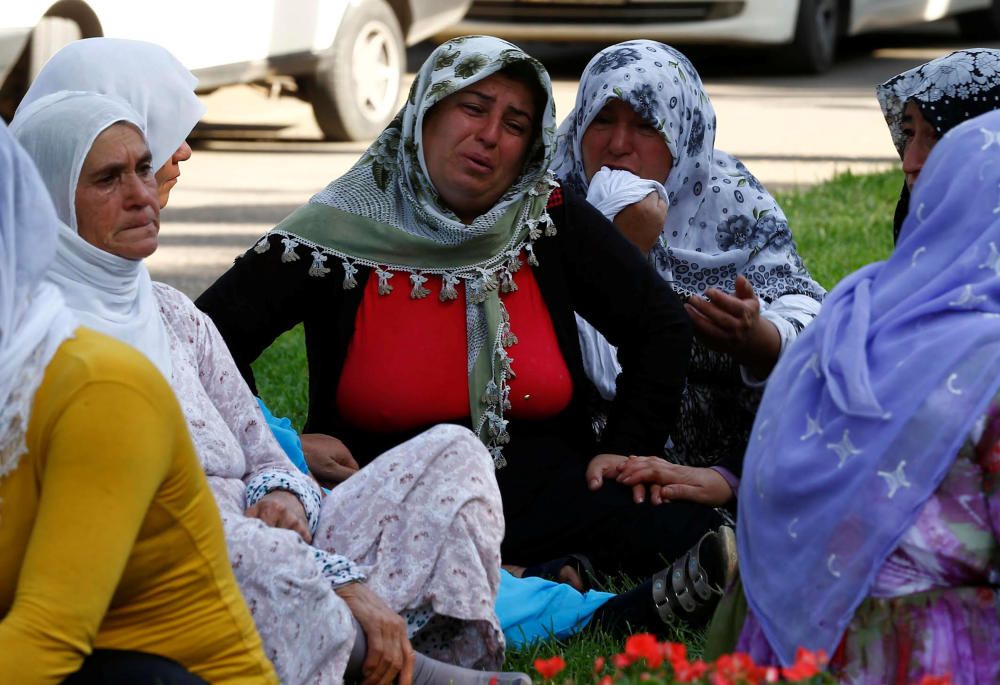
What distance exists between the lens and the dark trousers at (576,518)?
382 cm

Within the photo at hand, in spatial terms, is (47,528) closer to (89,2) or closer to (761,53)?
(89,2)

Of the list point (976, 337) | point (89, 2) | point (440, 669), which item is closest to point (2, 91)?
point (89, 2)

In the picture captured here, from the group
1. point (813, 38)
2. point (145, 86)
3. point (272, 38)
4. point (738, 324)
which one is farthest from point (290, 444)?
point (813, 38)

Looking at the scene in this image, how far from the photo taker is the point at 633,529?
3814mm

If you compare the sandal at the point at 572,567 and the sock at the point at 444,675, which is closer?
the sock at the point at 444,675

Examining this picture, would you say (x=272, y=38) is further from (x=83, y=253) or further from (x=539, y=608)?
(x=83, y=253)

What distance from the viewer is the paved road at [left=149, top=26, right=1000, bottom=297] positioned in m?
7.54

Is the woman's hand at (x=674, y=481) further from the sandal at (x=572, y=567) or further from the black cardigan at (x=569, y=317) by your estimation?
the sandal at (x=572, y=567)

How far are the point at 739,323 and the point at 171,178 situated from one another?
4.41 feet

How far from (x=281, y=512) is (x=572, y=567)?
0.90m

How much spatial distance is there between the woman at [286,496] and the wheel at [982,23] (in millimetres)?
12205

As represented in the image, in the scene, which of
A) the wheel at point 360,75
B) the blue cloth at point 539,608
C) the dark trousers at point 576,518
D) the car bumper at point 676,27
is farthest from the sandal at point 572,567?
the car bumper at point 676,27

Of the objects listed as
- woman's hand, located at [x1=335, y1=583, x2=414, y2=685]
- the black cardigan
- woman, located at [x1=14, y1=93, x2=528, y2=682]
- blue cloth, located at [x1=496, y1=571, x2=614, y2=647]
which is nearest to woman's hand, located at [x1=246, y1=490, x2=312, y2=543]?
woman, located at [x1=14, y1=93, x2=528, y2=682]

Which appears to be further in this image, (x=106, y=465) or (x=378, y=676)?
(x=378, y=676)
